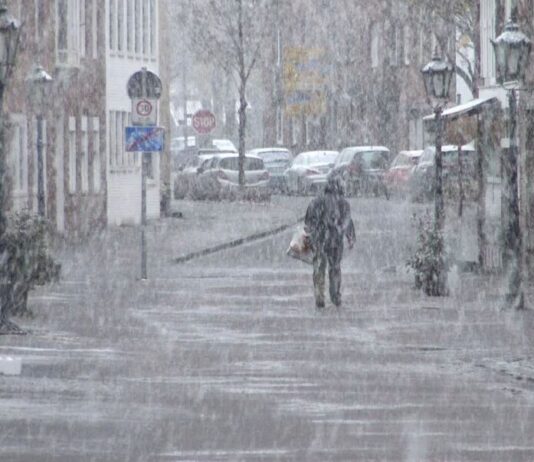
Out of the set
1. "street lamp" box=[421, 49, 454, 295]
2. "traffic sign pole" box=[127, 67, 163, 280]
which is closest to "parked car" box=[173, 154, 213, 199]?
"traffic sign pole" box=[127, 67, 163, 280]

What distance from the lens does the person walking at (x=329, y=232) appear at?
78.8ft

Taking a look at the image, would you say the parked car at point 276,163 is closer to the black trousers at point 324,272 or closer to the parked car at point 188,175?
the parked car at point 188,175

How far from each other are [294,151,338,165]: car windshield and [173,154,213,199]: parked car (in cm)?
291

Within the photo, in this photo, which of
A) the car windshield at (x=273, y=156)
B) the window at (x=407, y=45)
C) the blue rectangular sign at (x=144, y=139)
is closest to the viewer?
the blue rectangular sign at (x=144, y=139)

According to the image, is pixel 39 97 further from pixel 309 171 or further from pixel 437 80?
pixel 309 171

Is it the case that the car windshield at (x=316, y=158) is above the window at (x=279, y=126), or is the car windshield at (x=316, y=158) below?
below

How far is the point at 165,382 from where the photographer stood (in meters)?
15.9

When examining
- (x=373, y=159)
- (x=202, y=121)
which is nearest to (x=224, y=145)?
(x=373, y=159)

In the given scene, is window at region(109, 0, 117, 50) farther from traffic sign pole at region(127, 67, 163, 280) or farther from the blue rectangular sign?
the blue rectangular sign

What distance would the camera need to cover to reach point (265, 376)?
16.4 meters

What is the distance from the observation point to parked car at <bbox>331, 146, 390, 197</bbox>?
2419 inches

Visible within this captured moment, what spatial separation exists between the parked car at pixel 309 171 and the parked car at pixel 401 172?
4.48 metres

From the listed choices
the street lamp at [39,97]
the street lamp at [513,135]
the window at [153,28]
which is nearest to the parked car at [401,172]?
the window at [153,28]

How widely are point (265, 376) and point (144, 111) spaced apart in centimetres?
1444
